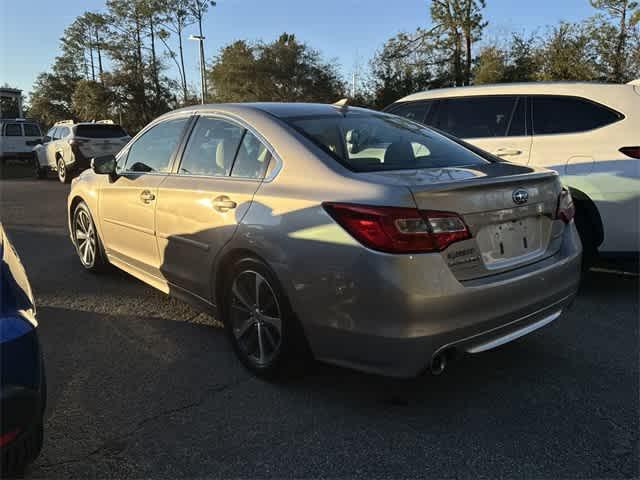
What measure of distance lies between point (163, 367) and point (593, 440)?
2.33 m

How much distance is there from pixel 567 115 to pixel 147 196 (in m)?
3.56

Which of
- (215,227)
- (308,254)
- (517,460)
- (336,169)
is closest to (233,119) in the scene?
(215,227)

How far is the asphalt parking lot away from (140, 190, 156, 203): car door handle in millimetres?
903

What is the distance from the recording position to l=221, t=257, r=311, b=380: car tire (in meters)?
2.84

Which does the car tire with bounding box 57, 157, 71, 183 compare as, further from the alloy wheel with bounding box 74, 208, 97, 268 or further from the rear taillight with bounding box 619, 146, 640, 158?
the rear taillight with bounding box 619, 146, 640, 158

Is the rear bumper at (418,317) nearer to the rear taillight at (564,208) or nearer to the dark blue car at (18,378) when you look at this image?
the rear taillight at (564,208)

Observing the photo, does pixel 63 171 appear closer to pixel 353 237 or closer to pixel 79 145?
pixel 79 145

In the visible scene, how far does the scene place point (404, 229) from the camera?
238 cm

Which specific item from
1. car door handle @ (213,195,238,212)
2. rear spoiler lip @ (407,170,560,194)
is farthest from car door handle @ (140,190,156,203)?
rear spoiler lip @ (407,170,560,194)

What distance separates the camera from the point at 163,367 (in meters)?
3.31

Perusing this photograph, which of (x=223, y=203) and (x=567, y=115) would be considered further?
(x=567, y=115)

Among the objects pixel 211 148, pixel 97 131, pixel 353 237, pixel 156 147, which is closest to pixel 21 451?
pixel 353 237

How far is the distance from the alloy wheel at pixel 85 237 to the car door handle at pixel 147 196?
1.32 meters

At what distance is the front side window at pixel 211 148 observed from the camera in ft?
11.2
